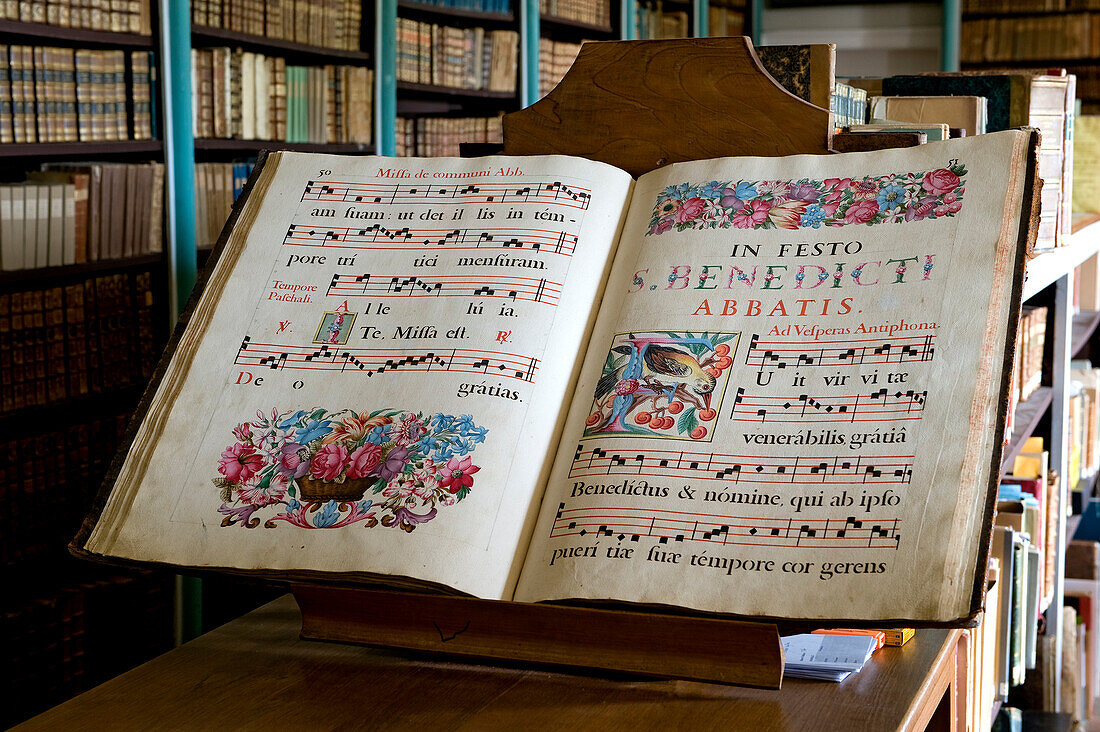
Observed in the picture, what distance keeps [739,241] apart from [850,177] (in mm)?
95

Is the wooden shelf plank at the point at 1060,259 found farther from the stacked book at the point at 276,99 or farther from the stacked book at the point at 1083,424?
the stacked book at the point at 276,99

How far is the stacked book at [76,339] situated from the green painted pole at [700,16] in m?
3.00

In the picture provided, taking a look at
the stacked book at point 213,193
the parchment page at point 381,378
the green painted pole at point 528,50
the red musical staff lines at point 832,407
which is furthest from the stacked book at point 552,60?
the red musical staff lines at point 832,407

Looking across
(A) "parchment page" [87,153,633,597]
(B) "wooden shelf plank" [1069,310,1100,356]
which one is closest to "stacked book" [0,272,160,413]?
(A) "parchment page" [87,153,633,597]

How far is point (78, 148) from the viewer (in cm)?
217

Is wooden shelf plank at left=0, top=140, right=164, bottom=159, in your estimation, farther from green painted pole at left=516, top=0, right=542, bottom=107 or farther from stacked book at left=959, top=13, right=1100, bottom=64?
stacked book at left=959, top=13, right=1100, bottom=64

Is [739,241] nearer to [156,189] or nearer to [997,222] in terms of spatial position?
[997,222]

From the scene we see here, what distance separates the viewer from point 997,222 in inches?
28.1

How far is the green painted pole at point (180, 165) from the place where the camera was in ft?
7.41

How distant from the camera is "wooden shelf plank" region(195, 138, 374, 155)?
2.46 m

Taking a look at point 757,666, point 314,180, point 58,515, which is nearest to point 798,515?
point 757,666

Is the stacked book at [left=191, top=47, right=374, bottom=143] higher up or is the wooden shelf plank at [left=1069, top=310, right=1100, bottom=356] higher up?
the stacked book at [left=191, top=47, right=374, bottom=143]

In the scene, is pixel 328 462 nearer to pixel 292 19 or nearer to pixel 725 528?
pixel 725 528

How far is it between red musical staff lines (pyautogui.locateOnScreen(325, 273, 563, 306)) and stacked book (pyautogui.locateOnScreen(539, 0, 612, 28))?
3064 mm
